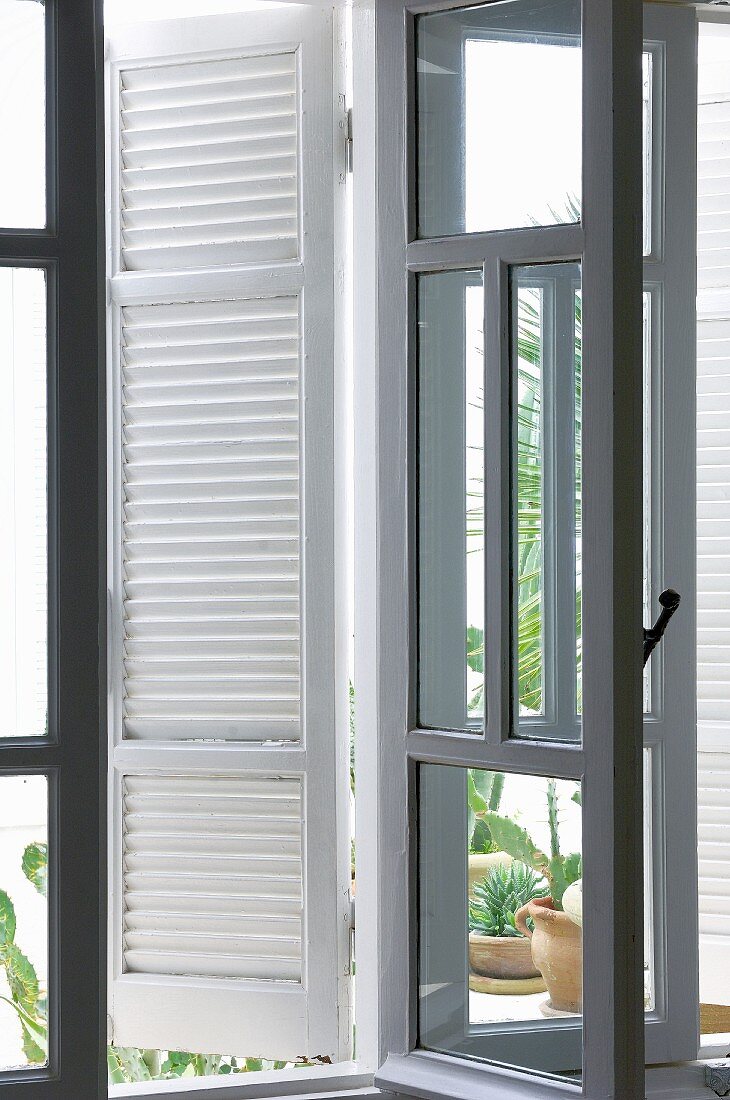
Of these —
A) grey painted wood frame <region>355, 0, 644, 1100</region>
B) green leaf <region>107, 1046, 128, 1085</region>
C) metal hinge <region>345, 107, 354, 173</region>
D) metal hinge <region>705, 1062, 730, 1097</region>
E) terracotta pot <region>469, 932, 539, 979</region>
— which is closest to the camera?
grey painted wood frame <region>355, 0, 644, 1100</region>

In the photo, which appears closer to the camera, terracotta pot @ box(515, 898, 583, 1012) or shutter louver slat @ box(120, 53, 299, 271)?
terracotta pot @ box(515, 898, 583, 1012)

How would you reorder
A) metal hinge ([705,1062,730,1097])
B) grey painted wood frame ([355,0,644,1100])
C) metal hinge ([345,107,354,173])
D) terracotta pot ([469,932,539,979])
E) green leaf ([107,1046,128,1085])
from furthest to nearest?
green leaf ([107,1046,128,1085]) → metal hinge ([345,107,354,173]) → metal hinge ([705,1062,730,1097]) → terracotta pot ([469,932,539,979]) → grey painted wood frame ([355,0,644,1100])

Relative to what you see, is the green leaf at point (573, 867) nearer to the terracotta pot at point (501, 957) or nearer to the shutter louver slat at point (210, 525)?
the terracotta pot at point (501, 957)

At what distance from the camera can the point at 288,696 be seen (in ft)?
5.43

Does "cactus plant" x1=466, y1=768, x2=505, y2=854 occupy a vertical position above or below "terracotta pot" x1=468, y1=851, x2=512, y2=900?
above

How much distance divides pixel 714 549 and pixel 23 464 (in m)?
1.34

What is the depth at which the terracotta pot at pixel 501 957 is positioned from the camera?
4.41 ft

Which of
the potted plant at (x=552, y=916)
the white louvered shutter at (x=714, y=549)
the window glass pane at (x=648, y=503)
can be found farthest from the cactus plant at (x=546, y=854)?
the white louvered shutter at (x=714, y=549)

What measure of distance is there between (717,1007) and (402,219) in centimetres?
170

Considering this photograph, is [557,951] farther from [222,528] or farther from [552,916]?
[222,528]

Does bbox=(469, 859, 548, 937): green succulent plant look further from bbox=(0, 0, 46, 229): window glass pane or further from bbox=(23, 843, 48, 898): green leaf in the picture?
bbox=(0, 0, 46, 229): window glass pane

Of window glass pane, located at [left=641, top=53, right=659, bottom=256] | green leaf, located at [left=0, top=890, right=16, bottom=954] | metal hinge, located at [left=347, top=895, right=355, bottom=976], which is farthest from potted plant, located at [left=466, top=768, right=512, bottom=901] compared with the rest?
window glass pane, located at [left=641, top=53, right=659, bottom=256]

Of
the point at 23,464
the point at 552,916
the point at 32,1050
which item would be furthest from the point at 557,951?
the point at 23,464

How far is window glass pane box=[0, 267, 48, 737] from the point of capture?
129cm
